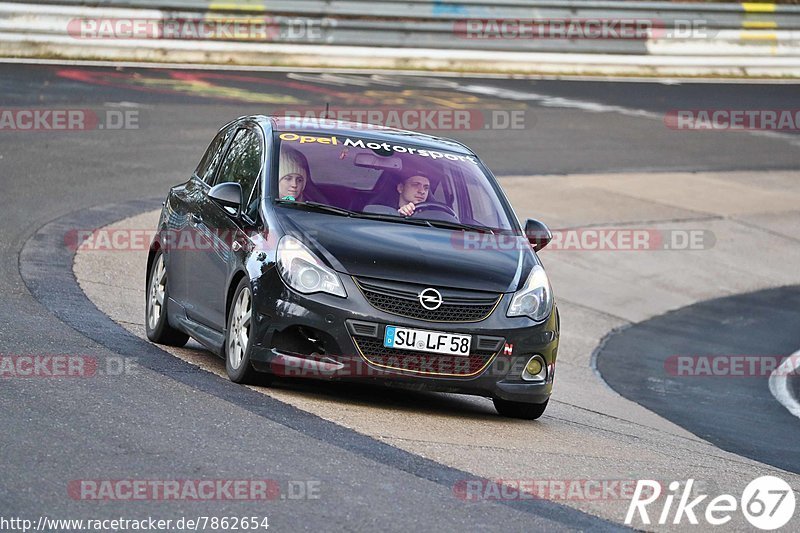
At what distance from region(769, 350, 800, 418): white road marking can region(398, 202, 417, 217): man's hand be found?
496 cm

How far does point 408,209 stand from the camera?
363 inches

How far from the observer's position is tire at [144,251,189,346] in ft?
32.9

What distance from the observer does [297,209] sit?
8.92m

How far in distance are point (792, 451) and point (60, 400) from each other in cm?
559

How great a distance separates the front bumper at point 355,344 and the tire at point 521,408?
56 centimetres

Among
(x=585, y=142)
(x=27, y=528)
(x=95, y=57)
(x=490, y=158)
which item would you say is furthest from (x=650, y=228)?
(x=27, y=528)

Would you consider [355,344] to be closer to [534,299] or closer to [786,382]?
[534,299]

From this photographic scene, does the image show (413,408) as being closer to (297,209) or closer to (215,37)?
(297,209)

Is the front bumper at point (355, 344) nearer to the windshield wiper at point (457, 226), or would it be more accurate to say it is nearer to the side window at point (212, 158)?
the windshield wiper at point (457, 226)

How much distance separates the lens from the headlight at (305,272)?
8258mm

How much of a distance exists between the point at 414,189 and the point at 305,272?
1.31 m

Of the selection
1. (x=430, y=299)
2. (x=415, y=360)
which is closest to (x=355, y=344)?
(x=415, y=360)

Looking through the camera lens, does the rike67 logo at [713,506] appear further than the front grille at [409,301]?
No

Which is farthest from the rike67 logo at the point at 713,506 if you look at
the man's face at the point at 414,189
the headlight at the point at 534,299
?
the man's face at the point at 414,189
